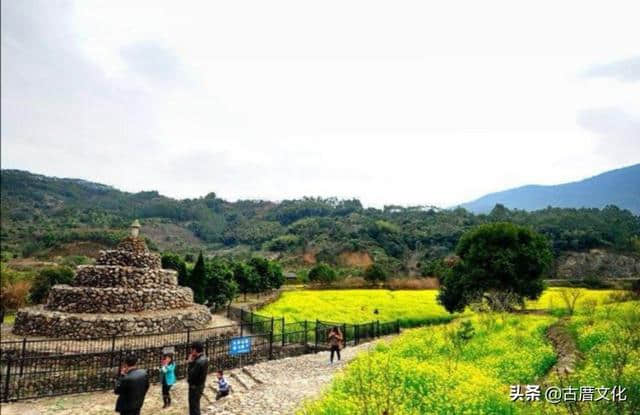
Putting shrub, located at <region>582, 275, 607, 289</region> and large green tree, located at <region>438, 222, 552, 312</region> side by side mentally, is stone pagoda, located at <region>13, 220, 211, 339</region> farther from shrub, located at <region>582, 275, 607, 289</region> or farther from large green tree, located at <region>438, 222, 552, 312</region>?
shrub, located at <region>582, 275, 607, 289</region>

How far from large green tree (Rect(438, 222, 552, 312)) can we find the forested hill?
24.0ft

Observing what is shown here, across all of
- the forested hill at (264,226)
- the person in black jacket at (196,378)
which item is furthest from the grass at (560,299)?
the person in black jacket at (196,378)

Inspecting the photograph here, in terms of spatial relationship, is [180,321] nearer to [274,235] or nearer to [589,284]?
[589,284]

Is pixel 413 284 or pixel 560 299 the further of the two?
pixel 413 284

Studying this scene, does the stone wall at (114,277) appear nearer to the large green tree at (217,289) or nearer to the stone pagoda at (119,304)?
the stone pagoda at (119,304)

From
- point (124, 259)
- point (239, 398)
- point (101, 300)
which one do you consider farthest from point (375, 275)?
point (239, 398)

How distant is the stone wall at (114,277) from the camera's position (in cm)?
2122

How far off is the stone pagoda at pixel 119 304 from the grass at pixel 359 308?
37.9ft

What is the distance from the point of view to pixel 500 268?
33875 millimetres

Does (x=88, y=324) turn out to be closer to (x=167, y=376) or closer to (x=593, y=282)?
(x=167, y=376)

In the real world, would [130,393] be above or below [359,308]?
above

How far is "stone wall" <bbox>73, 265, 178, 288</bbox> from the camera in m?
21.2

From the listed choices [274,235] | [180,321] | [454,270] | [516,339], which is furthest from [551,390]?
[274,235]

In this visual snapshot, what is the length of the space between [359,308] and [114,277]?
22.4 metres
